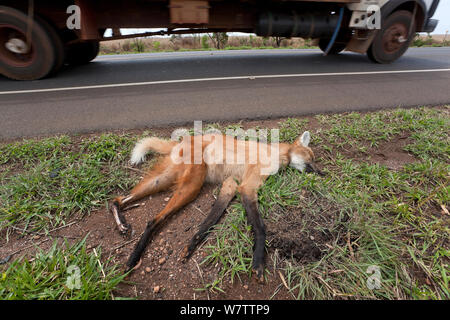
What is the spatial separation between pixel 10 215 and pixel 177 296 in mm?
1730

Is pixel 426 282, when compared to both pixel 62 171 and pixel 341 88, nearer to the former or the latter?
pixel 62 171

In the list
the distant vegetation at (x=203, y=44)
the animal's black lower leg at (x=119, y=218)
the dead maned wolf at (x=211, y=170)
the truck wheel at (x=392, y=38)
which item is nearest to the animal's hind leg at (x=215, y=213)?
the dead maned wolf at (x=211, y=170)

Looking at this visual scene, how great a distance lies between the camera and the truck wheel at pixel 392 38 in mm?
6906

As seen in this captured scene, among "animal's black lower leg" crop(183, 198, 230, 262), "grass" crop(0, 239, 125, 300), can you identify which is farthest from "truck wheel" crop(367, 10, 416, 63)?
"grass" crop(0, 239, 125, 300)

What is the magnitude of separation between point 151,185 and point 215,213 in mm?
751

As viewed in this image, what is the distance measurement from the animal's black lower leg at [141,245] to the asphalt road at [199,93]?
2090 mm

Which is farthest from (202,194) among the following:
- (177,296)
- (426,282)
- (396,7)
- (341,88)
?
(396,7)

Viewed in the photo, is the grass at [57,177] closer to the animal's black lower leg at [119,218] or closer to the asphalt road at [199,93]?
the animal's black lower leg at [119,218]

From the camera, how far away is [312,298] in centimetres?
153

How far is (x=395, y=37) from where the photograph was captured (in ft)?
23.4

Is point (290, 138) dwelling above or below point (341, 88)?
below
